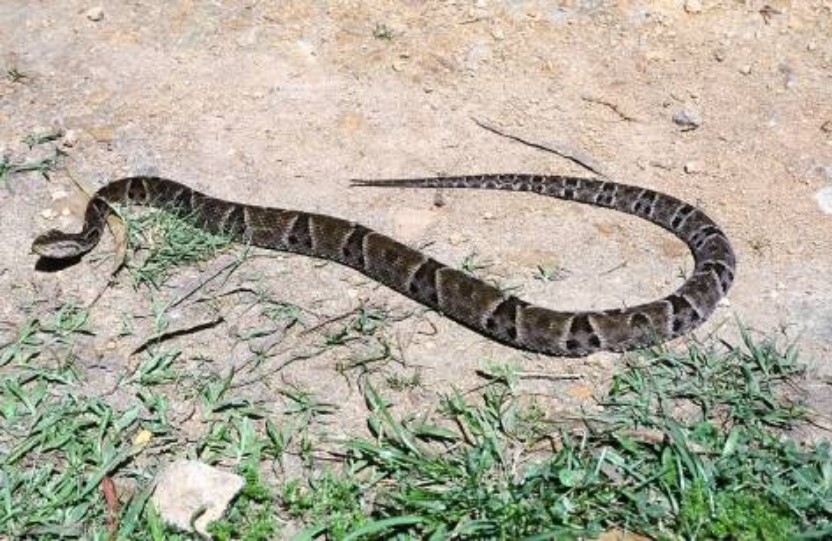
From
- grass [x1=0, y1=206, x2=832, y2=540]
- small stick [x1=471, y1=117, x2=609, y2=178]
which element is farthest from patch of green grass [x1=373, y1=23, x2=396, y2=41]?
grass [x1=0, y1=206, x2=832, y2=540]

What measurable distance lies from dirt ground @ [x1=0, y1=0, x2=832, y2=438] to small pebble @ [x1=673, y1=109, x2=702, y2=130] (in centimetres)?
2

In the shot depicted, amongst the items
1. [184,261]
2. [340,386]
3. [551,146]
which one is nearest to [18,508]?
[340,386]

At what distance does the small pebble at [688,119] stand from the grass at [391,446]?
8.83 ft

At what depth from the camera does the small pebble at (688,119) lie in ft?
30.1

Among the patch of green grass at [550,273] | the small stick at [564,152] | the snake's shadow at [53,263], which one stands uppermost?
the small stick at [564,152]

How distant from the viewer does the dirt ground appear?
7520 millimetres

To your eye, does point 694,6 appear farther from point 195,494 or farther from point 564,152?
point 195,494

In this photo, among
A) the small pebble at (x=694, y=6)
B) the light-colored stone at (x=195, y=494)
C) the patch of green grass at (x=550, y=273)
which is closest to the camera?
the light-colored stone at (x=195, y=494)

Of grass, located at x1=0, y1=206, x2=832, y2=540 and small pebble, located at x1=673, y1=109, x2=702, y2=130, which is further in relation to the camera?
small pebble, located at x1=673, y1=109, x2=702, y2=130

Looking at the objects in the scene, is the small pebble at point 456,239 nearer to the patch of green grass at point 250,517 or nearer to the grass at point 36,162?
the patch of green grass at point 250,517

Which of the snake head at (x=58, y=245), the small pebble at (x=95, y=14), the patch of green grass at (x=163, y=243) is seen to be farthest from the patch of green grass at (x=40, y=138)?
the small pebble at (x=95, y=14)

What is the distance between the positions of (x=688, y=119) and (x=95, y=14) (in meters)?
5.77

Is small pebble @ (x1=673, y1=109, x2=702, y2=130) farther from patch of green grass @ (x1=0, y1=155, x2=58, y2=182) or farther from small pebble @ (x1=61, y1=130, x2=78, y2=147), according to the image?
patch of green grass @ (x1=0, y1=155, x2=58, y2=182)

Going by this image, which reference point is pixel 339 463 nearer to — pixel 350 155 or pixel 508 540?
pixel 508 540
